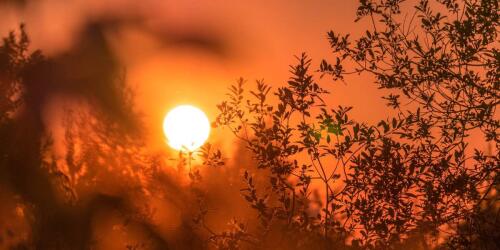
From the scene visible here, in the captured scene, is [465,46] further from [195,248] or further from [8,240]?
[8,240]

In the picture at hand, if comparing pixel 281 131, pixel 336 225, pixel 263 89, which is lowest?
pixel 336 225

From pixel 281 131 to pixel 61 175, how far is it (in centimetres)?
1212

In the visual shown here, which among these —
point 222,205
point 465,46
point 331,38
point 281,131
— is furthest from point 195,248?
point 465,46

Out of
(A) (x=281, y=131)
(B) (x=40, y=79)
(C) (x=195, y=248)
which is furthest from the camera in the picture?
(B) (x=40, y=79)

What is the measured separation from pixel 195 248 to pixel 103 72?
8756mm

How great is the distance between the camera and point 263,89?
11570 mm

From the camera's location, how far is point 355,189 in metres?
10.9

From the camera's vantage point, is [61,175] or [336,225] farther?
[61,175]


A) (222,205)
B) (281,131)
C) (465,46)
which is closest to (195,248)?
(222,205)

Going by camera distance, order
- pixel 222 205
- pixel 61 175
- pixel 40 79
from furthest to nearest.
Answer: pixel 40 79, pixel 61 175, pixel 222 205

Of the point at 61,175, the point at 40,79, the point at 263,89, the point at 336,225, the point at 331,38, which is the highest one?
the point at 40,79

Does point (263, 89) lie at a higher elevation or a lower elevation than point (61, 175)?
lower

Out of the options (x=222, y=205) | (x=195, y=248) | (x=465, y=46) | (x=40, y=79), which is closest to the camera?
(x=465, y=46)

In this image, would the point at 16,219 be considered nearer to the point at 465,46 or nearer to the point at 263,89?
the point at 263,89
